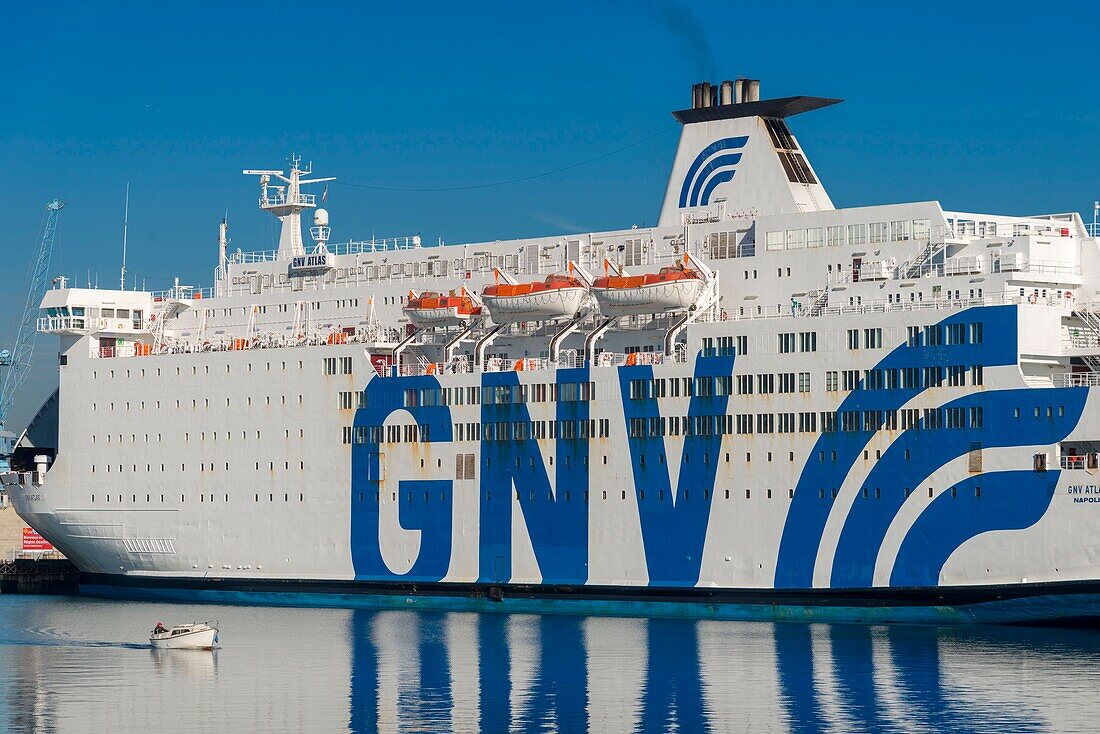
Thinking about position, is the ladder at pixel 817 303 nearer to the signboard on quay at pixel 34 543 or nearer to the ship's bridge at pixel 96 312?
the ship's bridge at pixel 96 312

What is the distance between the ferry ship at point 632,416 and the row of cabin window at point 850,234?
8 cm

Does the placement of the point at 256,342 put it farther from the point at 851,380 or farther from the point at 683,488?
the point at 851,380

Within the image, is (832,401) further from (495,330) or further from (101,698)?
(101,698)

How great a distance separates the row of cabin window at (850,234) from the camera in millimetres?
50656

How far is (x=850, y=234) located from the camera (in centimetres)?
5178

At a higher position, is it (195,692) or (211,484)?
(211,484)

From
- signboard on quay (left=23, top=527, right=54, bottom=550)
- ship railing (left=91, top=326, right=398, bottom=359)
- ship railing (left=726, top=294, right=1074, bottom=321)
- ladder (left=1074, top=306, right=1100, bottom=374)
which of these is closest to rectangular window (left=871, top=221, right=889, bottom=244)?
ship railing (left=726, top=294, right=1074, bottom=321)

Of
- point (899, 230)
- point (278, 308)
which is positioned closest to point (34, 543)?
point (278, 308)

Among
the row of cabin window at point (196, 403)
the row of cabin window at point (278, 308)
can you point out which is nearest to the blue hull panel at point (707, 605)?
the row of cabin window at point (196, 403)

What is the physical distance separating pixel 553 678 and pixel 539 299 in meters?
16.7

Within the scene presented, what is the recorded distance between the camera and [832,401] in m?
49.0

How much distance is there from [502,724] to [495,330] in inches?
926

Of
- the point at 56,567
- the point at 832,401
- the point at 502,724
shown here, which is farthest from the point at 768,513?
the point at 56,567

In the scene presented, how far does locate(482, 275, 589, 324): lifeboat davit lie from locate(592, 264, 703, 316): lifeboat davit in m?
1.09
